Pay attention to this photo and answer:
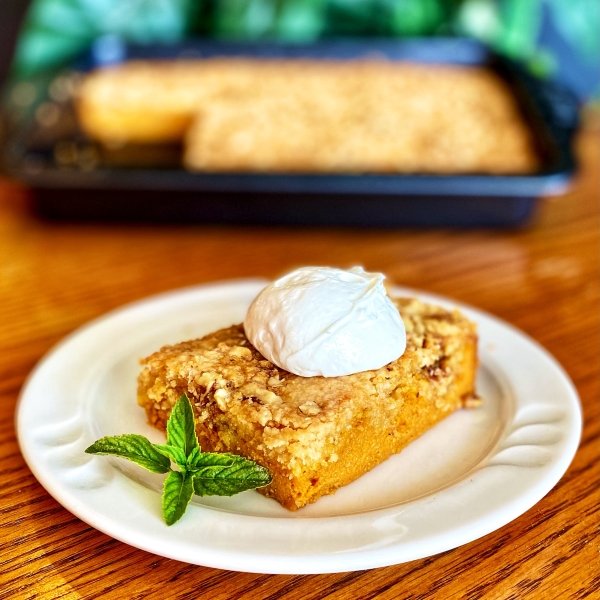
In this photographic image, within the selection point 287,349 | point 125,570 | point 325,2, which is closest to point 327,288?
point 287,349

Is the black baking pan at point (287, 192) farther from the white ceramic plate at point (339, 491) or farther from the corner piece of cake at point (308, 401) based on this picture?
the corner piece of cake at point (308, 401)

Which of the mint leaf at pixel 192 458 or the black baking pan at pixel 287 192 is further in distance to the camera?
the black baking pan at pixel 287 192

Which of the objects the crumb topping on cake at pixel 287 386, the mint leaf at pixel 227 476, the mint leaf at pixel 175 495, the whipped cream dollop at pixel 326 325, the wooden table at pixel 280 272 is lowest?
the wooden table at pixel 280 272

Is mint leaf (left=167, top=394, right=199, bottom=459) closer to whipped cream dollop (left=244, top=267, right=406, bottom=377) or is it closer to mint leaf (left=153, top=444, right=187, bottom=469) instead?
mint leaf (left=153, top=444, right=187, bottom=469)

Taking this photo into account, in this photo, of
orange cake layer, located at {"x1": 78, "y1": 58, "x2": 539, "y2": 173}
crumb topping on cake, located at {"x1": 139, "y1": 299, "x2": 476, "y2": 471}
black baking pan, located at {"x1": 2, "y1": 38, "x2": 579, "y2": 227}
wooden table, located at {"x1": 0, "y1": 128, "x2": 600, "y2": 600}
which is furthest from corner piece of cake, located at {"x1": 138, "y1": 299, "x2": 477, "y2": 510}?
orange cake layer, located at {"x1": 78, "y1": 58, "x2": 539, "y2": 173}

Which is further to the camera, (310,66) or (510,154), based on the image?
(310,66)

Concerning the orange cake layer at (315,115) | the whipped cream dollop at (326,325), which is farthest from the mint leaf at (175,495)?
the orange cake layer at (315,115)

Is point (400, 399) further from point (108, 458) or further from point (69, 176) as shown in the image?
point (69, 176)

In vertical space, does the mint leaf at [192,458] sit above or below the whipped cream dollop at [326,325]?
below
